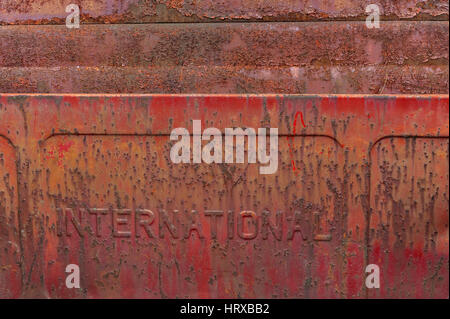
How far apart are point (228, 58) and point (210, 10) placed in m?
0.24

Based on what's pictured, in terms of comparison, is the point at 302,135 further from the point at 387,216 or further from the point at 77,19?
the point at 77,19

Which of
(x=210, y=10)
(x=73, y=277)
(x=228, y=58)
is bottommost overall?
(x=73, y=277)

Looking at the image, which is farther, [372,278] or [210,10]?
[210,10]

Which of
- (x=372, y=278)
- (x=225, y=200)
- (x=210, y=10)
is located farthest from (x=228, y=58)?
(x=372, y=278)

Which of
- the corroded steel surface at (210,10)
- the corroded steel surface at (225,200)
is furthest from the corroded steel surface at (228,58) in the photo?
the corroded steel surface at (225,200)

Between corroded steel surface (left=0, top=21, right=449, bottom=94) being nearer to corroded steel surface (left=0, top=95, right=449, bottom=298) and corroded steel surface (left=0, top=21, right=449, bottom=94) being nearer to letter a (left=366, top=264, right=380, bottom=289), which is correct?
corroded steel surface (left=0, top=95, right=449, bottom=298)

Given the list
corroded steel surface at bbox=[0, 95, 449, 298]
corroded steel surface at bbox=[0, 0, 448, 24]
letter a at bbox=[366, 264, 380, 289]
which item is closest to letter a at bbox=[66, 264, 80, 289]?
corroded steel surface at bbox=[0, 95, 449, 298]

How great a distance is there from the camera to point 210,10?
1995 millimetres

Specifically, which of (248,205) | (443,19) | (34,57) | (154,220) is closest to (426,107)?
(443,19)

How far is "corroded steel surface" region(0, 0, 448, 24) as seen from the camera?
194 centimetres

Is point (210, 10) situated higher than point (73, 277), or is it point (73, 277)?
point (210, 10)

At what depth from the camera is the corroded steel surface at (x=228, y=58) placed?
192 cm

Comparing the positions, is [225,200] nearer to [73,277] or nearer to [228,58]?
[228,58]

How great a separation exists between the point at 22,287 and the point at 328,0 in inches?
73.5
